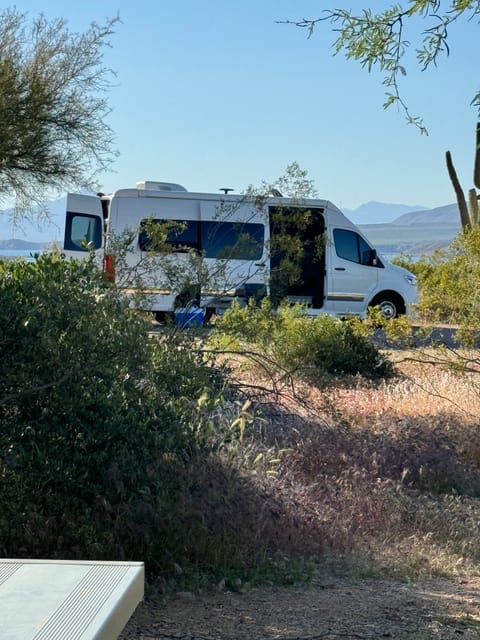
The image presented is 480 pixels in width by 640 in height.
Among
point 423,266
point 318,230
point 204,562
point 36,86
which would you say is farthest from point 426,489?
point 423,266

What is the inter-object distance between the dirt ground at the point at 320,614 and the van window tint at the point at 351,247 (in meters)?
15.3

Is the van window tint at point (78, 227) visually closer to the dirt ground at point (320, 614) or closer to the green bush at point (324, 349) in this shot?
the green bush at point (324, 349)

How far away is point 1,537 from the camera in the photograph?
4.79m

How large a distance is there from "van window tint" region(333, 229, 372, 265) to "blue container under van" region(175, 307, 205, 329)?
489 inches

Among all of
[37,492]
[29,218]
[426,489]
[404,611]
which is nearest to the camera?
[404,611]

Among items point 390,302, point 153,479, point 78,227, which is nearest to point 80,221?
point 78,227

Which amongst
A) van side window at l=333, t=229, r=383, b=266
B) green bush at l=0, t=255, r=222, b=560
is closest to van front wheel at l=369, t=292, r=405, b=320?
van side window at l=333, t=229, r=383, b=266

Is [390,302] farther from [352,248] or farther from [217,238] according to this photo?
[217,238]

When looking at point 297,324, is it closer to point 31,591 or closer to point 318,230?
point 318,230

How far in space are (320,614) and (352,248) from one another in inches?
637

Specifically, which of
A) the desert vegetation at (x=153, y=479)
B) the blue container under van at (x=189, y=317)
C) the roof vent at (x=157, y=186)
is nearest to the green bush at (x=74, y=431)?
the desert vegetation at (x=153, y=479)

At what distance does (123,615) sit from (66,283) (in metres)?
2.96

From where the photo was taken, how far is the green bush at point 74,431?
4746mm

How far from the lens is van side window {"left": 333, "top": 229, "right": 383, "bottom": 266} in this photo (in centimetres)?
1981
